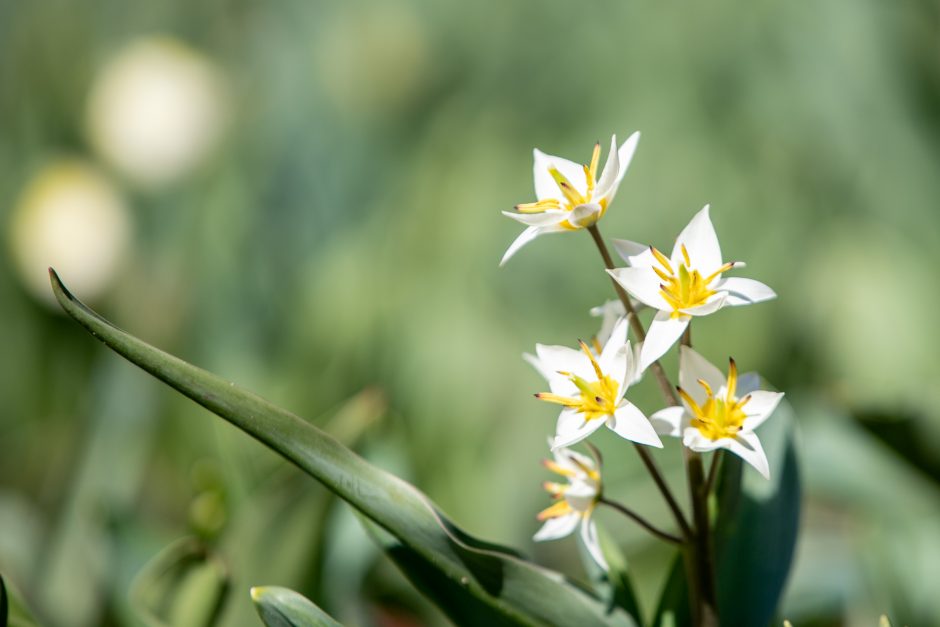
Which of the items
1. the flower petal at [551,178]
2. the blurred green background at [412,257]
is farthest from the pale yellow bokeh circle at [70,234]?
the flower petal at [551,178]

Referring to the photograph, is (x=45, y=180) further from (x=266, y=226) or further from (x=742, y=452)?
(x=742, y=452)

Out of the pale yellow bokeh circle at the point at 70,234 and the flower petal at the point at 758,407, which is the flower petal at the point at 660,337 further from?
the pale yellow bokeh circle at the point at 70,234

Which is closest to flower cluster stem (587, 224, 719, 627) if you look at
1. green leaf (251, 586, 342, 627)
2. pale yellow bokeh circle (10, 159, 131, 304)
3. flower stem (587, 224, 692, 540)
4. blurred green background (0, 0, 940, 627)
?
flower stem (587, 224, 692, 540)

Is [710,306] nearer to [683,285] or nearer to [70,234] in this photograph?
[683,285]

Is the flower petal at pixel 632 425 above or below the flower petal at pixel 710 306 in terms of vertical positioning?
below

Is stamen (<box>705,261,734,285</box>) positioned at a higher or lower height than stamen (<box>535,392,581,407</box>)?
higher

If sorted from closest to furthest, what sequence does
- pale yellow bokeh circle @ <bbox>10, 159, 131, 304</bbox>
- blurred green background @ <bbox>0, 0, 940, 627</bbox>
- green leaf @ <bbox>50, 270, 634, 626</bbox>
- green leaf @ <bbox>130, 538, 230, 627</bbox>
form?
green leaf @ <bbox>50, 270, 634, 626</bbox> → green leaf @ <bbox>130, 538, 230, 627</bbox> → blurred green background @ <bbox>0, 0, 940, 627</bbox> → pale yellow bokeh circle @ <bbox>10, 159, 131, 304</bbox>

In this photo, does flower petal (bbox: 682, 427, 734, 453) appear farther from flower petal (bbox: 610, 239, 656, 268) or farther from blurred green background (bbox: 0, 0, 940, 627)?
blurred green background (bbox: 0, 0, 940, 627)
